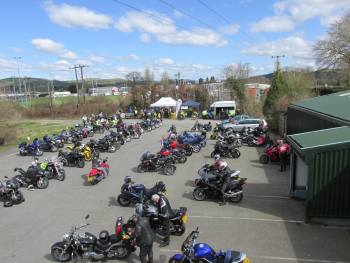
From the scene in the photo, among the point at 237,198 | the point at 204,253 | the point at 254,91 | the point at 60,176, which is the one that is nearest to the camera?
the point at 204,253

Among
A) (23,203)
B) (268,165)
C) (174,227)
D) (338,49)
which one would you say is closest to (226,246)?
(174,227)

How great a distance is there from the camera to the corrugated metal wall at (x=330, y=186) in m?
10.1

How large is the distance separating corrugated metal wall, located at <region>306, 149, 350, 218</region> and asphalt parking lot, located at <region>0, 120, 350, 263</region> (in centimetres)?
52

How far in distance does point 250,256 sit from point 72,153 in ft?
44.2

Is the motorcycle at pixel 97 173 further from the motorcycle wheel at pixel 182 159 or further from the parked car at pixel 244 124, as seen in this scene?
the parked car at pixel 244 124

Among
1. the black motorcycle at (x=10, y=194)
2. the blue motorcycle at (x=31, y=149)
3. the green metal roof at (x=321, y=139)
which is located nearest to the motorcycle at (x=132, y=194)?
the black motorcycle at (x=10, y=194)

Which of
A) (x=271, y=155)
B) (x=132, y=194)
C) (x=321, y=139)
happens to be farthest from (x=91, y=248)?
(x=271, y=155)

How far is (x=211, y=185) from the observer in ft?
42.5

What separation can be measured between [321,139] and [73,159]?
13561 millimetres

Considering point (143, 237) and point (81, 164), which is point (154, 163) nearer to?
point (81, 164)

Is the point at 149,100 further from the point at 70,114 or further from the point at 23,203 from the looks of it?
the point at 23,203

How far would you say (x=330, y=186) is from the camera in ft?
33.9

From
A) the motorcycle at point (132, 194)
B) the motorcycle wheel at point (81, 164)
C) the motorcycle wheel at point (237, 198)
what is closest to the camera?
the motorcycle at point (132, 194)

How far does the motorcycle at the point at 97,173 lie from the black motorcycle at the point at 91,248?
22.7 feet
